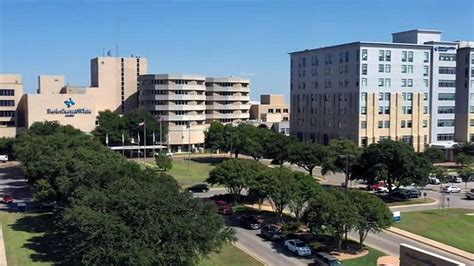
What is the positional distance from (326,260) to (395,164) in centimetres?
2786

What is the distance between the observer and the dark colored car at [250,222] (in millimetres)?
51562

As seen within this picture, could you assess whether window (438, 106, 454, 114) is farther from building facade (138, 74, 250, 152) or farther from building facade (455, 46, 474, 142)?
building facade (138, 74, 250, 152)

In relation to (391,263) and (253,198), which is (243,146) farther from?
(391,263)

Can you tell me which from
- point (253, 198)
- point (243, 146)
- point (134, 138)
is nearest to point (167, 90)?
point (134, 138)

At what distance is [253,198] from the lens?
64062 millimetres

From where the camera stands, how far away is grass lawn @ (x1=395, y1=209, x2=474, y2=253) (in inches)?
1911

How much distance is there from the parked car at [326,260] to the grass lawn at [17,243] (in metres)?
20.2

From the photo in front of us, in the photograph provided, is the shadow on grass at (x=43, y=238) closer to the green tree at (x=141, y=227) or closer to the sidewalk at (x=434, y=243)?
the green tree at (x=141, y=227)

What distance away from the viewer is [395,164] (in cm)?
6419

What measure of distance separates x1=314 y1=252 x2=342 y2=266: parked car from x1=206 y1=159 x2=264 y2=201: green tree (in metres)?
16.7

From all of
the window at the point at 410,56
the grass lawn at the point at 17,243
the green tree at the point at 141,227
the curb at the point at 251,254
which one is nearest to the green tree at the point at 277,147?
the window at the point at 410,56

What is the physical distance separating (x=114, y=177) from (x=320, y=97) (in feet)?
251

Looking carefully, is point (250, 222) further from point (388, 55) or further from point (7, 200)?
point (388, 55)

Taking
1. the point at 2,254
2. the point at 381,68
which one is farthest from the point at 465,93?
the point at 2,254
